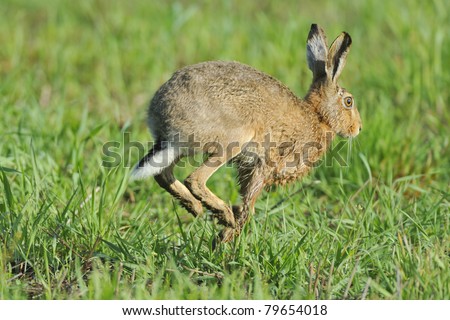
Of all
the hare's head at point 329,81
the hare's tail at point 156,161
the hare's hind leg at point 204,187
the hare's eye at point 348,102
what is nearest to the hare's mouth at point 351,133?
the hare's head at point 329,81

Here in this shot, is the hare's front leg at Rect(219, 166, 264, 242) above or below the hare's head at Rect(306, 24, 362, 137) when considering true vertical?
below

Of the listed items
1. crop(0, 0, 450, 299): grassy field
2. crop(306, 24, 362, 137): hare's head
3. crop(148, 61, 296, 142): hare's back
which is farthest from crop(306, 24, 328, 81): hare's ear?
crop(0, 0, 450, 299): grassy field

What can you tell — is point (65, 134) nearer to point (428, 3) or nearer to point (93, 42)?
point (93, 42)

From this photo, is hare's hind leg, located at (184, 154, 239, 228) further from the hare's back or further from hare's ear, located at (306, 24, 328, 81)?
hare's ear, located at (306, 24, 328, 81)

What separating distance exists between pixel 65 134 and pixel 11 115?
21.3 inches

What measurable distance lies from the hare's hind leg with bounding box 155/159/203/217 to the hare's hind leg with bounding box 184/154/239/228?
0.58 feet

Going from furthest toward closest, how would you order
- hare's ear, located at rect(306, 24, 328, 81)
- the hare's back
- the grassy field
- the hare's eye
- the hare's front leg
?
the hare's eye
hare's ear, located at rect(306, 24, 328, 81)
the hare's front leg
the hare's back
the grassy field

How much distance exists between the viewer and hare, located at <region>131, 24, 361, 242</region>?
13.8ft

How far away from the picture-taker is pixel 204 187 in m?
4.34

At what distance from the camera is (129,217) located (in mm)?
4770

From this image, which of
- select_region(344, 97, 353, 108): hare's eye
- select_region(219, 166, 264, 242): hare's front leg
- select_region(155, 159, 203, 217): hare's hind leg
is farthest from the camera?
select_region(344, 97, 353, 108): hare's eye

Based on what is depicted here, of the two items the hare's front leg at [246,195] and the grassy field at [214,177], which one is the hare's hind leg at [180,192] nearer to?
the grassy field at [214,177]

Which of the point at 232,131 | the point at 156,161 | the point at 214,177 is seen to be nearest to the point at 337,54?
the point at 232,131

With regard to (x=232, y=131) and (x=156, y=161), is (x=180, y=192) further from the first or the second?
(x=232, y=131)
